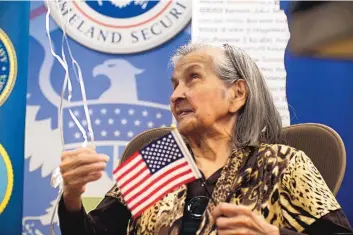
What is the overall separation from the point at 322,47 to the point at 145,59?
2.08 meters

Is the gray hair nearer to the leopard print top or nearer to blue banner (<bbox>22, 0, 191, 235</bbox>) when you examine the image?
the leopard print top

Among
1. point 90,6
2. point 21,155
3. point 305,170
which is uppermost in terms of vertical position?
point 90,6

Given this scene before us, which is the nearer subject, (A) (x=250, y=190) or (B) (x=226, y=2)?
(A) (x=250, y=190)

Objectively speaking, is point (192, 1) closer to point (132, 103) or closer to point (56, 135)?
point (132, 103)

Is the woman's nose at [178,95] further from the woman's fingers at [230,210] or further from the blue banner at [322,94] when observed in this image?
the blue banner at [322,94]

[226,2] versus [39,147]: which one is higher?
[226,2]

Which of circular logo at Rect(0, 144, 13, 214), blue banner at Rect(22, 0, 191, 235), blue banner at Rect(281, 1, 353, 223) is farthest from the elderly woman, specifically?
circular logo at Rect(0, 144, 13, 214)

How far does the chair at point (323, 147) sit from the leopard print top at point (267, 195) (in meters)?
0.14

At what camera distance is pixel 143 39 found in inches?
91.2

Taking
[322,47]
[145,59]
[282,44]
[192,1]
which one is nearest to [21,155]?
[145,59]

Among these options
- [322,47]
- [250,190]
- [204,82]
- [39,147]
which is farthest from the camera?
[39,147]

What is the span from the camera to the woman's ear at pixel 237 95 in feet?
4.73

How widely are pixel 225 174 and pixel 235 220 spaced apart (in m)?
0.34

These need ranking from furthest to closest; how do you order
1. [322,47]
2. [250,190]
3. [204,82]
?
[204,82], [250,190], [322,47]
